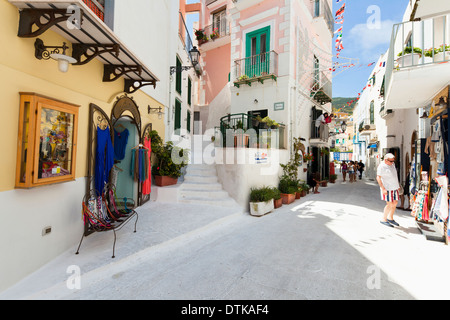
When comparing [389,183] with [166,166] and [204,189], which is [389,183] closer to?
[204,189]

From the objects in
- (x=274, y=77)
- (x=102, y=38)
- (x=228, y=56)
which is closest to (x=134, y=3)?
(x=102, y=38)

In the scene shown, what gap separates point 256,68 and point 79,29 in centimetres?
886

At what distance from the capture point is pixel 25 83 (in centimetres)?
306

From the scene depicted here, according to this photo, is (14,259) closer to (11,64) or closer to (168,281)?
(168,281)

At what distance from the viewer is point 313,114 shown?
42.1ft

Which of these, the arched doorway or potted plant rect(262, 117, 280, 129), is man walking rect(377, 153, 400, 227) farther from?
the arched doorway

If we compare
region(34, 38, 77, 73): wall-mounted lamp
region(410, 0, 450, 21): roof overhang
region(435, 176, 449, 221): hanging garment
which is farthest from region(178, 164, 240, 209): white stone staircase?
region(410, 0, 450, 21): roof overhang

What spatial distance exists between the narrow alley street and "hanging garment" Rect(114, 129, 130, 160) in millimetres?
1877

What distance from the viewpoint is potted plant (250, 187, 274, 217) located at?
6656mm

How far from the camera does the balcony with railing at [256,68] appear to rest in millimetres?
10398

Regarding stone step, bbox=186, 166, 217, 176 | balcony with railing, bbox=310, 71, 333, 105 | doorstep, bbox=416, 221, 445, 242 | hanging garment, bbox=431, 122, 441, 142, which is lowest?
doorstep, bbox=416, 221, 445, 242

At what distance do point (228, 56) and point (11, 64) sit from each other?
14.5m

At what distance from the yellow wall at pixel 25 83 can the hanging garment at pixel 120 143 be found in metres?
1.84
